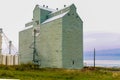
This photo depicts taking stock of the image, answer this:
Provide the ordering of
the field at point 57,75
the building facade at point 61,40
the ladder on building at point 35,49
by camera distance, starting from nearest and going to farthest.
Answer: the field at point 57,75, the building facade at point 61,40, the ladder on building at point 35,49

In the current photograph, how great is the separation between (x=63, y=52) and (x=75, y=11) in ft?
29.8

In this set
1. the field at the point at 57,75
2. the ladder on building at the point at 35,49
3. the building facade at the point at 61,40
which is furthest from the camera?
the ladder on building at the point at 35,49

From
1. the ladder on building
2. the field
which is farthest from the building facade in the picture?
the field

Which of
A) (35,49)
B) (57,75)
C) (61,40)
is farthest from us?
(35,49)

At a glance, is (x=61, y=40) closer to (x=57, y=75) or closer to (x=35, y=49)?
(x=35, y=49)

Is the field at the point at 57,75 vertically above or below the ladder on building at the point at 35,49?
below

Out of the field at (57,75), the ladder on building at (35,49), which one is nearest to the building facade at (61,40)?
the ladder on building at (35,49)

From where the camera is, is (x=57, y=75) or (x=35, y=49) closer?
(x=57, y=75)

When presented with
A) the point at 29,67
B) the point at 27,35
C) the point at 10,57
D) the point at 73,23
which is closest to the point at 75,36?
the point at 73,23

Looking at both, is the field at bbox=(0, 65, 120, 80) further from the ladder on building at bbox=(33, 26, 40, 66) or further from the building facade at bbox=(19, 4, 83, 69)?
the ladder on building at bbox=(33, 26, 40, 66)

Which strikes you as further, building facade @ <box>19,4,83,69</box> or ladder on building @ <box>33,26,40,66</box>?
ladder on building @ <box>33,26,40,66</box>

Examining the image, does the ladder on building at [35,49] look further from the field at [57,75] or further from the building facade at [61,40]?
the field at [57,75]

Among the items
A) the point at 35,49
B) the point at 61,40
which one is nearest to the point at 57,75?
the point at 61,40

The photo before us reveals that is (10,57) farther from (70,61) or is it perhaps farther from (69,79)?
(69,79)
